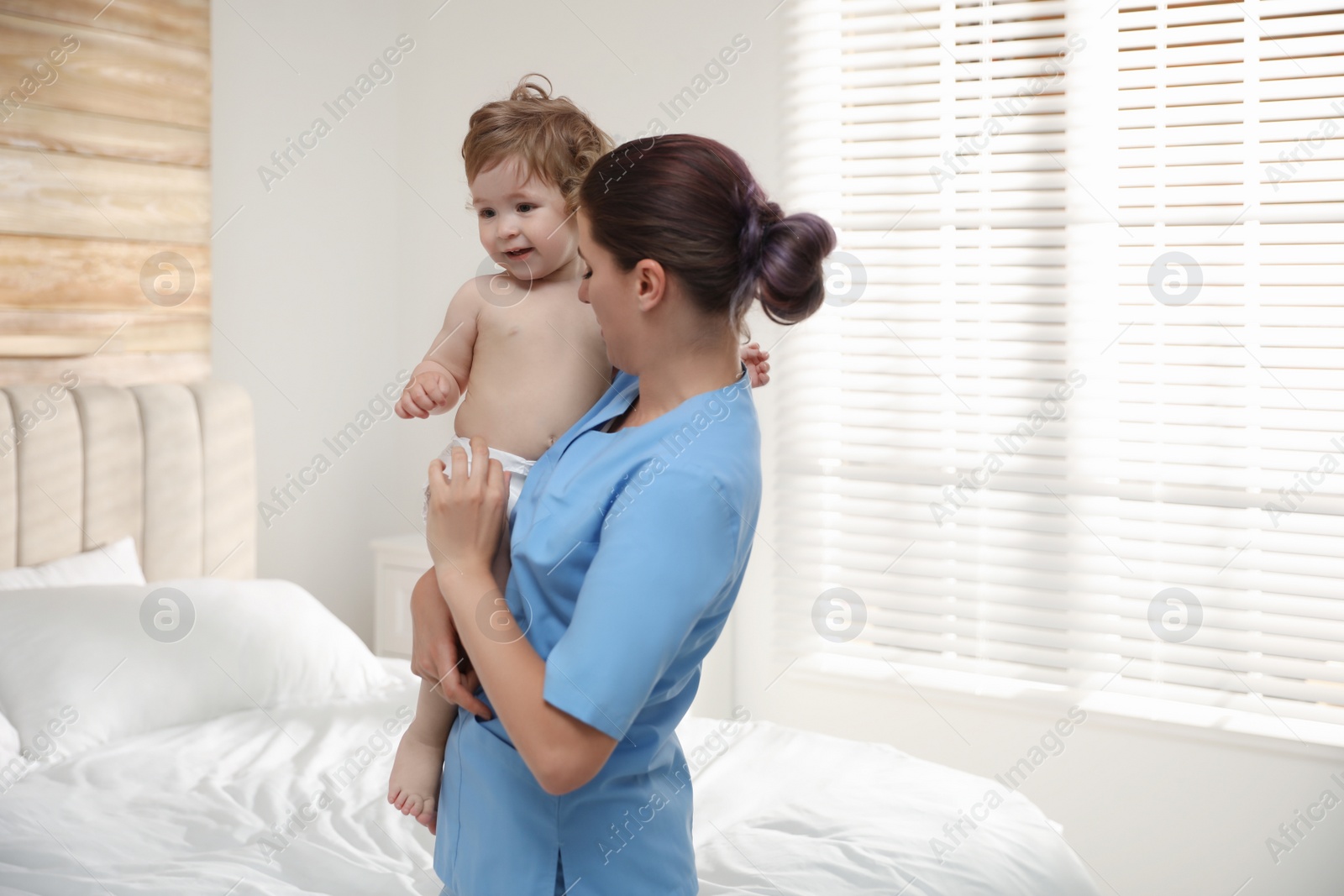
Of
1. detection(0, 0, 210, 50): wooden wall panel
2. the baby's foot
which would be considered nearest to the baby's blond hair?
the baby's foot

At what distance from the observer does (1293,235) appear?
251 cm

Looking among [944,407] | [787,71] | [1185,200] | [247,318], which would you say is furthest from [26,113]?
[1185,200]

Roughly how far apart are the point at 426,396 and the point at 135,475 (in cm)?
176

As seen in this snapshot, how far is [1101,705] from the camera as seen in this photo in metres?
2.72

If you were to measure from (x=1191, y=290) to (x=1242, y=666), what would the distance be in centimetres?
93

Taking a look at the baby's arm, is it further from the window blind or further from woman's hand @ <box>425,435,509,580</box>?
the window blind

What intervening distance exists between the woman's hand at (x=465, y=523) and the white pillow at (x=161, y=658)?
144 cm

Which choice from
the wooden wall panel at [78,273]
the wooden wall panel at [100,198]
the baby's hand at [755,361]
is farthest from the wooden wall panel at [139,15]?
the baby's hand at [755,361]

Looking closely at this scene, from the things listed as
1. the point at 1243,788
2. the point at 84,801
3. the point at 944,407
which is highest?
the point at 944,407

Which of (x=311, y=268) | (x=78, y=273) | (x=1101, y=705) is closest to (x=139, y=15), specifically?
(x=78, y=273)

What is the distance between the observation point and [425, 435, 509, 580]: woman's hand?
940 mm

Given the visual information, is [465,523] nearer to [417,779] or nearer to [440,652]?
[440,652]

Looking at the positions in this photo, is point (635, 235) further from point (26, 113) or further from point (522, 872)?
point (26, 113)

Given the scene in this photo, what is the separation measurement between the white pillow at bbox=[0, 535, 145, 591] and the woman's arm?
1639 mm
